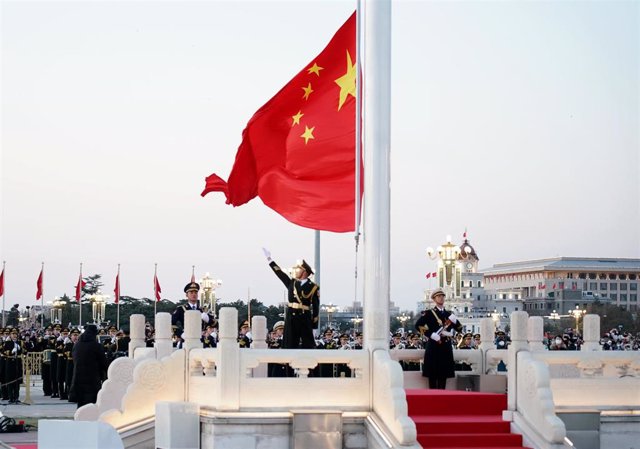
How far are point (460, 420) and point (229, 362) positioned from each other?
270 centimetres

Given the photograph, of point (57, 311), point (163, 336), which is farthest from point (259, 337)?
point (57, 311)

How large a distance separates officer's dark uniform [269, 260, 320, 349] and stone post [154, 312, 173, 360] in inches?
66.9

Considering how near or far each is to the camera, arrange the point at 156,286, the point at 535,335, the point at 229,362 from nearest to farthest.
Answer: the point at 229,362 → the point at 535,335 → the point at 156,286

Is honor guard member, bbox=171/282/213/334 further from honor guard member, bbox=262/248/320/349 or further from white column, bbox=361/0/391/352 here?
white column, bbox=361/0/391/352

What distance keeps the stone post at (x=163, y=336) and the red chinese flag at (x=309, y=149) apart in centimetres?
195

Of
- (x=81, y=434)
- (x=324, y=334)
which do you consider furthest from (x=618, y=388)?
(x=324, y=334)

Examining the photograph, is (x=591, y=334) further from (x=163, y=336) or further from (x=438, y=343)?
(x=163, y=336)

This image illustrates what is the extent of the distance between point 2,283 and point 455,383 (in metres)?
30.0

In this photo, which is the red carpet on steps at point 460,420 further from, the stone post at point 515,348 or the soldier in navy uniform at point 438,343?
the soldier in navy uniform at point 438,343

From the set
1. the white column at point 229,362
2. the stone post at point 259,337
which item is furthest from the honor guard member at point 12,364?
the white column at point 229,362

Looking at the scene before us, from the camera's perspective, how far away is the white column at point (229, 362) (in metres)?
13.7

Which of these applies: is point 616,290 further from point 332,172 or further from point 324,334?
point 332,172

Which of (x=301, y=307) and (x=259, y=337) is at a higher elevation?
(x=301, y=307)

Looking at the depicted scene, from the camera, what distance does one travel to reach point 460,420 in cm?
1397
